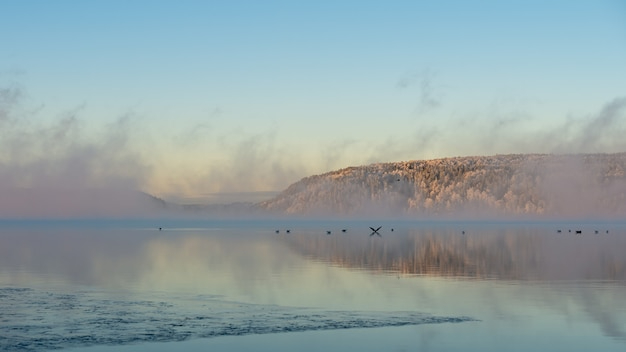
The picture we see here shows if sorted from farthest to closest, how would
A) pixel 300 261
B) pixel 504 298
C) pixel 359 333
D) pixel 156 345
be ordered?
pixel 300 261
pixel 504 298
pixel 359 333
pixel 156 345

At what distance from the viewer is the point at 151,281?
60250mm

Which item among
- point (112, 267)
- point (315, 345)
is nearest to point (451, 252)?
point (112, 267)

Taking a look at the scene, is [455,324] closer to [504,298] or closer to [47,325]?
[504,298]

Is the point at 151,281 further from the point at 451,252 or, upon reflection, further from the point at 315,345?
the point at 451,252

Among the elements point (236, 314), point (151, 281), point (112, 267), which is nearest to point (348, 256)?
point (112, 267)

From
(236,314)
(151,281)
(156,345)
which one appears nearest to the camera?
(156,345)

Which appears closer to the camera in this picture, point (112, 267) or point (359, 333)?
point (359, 333)

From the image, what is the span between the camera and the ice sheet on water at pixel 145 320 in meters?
35.0

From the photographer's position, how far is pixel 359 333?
121ft

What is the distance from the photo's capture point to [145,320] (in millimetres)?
39812

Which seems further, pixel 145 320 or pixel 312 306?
pixel 312 306

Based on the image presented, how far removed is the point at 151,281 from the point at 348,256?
34.9m

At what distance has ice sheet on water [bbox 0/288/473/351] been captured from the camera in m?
35.0

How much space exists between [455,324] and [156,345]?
44.9ft
